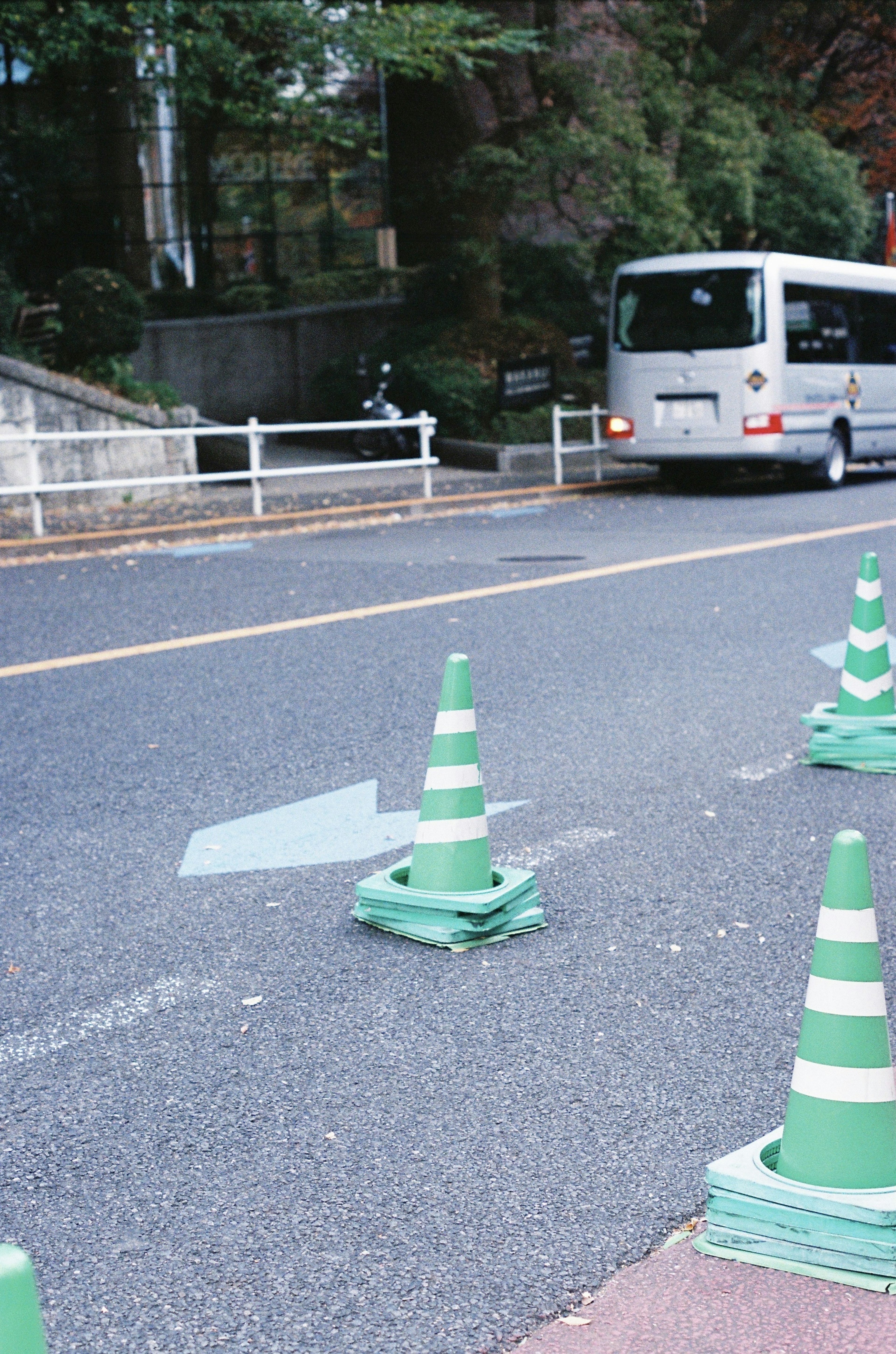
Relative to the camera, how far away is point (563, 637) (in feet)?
31.5

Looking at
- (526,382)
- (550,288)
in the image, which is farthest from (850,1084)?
(550,288)

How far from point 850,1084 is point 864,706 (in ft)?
12.9

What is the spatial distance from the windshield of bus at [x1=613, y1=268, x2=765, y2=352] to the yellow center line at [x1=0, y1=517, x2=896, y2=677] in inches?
184

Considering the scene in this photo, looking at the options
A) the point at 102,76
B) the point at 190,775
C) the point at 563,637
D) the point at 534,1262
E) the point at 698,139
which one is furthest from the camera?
the point at 102,76

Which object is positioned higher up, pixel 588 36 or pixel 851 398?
pixel 588 36

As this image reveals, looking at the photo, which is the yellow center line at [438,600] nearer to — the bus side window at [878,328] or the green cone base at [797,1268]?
Answer: the green cone base at [797,1268]

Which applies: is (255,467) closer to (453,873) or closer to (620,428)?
(620,428)

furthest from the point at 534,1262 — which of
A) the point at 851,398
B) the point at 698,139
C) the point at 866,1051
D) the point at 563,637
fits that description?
the point at 698,139

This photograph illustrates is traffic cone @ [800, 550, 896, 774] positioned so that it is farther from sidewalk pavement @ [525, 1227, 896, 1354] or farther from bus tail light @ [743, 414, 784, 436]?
bus tail light @ [743, 414, 784, 436]

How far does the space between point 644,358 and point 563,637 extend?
10744 millimetres

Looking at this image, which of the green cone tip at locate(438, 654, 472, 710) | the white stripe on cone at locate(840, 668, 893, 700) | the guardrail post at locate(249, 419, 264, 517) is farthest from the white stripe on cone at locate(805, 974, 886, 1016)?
the guardrail post at locate(249, 419, 264, 517)

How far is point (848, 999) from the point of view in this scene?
297 cm

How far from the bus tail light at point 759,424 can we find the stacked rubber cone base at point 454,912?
14.9 meters

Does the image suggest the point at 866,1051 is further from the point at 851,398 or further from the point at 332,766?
the point at 851,398
